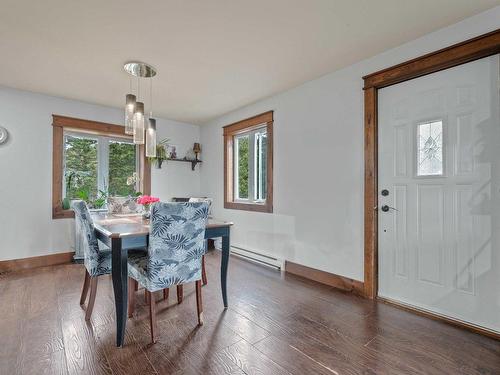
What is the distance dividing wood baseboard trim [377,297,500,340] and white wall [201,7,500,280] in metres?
0.38

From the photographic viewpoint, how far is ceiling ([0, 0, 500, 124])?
1873mm

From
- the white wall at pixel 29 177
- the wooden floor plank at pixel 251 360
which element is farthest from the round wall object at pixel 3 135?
the wooden floor plank at pixel 251 360

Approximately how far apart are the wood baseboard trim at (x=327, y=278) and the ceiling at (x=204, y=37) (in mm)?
2205

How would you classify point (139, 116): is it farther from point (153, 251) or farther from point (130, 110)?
point (153, 251)

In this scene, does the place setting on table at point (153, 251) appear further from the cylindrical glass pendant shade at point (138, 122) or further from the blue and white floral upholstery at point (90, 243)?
the cylindrical glass pendant shade at point (138, 122)

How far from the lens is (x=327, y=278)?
9.61 ft

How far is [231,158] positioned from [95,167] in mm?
2126

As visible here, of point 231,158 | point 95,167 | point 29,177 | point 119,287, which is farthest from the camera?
point 231,158

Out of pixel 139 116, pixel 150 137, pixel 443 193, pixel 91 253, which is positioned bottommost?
pixel 91 253

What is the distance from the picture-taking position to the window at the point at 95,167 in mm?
3941

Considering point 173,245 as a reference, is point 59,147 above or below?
above

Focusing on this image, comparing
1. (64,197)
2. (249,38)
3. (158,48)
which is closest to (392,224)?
(249,38)

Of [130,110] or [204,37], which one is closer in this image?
[204,37]

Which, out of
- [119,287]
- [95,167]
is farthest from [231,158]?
[119,287]
